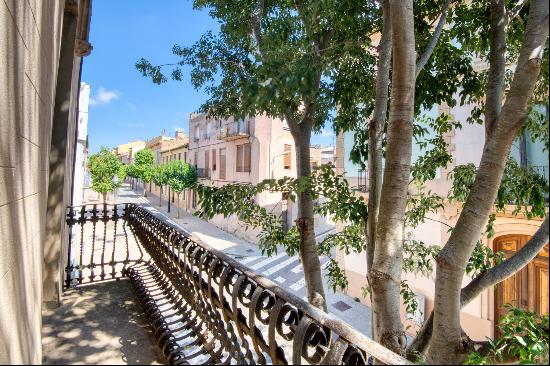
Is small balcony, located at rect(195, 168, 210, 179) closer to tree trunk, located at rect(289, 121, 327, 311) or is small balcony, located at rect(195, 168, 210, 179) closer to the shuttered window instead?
Answer: the shuttered window

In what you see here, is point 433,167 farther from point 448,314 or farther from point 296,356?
point 296,356

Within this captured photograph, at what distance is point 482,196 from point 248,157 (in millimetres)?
19430

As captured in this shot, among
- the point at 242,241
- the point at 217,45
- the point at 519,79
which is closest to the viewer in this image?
the point at 519,79

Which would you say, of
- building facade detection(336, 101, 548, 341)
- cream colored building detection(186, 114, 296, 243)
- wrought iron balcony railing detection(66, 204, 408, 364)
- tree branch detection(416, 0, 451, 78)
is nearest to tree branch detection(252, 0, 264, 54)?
tree branch detection(416, 0, 451, 78)

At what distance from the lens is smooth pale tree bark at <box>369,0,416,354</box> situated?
233 cm

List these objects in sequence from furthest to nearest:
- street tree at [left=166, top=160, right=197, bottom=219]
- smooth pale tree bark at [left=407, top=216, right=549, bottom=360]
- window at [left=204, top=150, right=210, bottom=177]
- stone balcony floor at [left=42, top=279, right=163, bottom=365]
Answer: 1. window at [left=204, top=150, right=210, bottom=177]
2. street tree at [left=166, top=160, right=197, bottom=219]
3. smooth pale tree bark at [left=407, top=216, right=549, bottom=360]
4. stone balcony floor at [left=42, top=279, right=163, bottom=365]

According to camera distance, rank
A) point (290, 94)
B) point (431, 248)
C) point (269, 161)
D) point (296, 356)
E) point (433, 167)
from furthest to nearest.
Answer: point (269, 161) < point (431, 248) < point (433, 167) < point (290, 94) < point (296, 356)

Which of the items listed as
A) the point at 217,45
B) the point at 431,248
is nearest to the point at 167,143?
the point at 217,45

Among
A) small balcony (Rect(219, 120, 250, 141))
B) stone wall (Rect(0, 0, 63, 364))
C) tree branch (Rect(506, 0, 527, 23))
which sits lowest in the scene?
stone wall (Rect(0, 0, 63, 364))

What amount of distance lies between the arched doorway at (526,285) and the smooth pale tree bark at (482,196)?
5.46 m

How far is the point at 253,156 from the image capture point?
20484 mm

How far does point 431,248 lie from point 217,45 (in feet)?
15.9

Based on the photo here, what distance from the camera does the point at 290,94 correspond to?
203 centimetres

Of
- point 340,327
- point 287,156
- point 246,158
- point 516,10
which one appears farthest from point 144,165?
point 340,327
